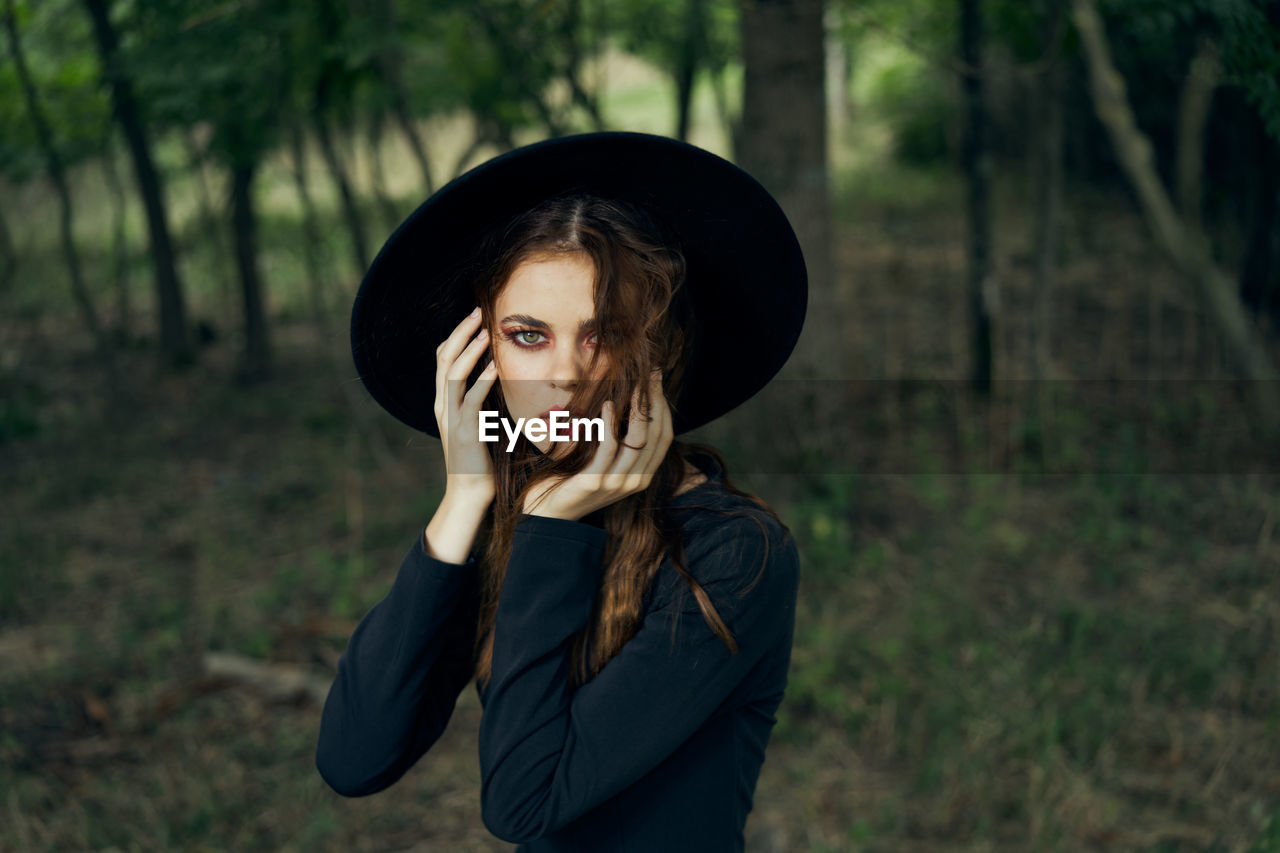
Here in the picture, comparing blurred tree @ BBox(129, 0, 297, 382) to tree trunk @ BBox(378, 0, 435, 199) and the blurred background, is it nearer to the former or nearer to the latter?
the blurred background

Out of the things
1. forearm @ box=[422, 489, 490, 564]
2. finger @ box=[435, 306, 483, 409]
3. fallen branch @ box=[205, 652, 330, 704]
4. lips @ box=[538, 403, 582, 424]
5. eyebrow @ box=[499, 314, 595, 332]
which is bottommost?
fallen branch @ box=[205, 652, 330, 704]

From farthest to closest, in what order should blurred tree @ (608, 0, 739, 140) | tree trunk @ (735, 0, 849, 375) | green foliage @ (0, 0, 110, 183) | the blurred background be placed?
green foliage @ (0, 0, 110, 183)
blurred tree @ (608, 0, 739, 140)
tree trunk @ (735, 0, 849, 375)
the blurred background

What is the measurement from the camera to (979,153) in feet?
22.7

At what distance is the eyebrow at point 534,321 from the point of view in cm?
123

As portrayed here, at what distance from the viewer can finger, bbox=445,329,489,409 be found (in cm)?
127

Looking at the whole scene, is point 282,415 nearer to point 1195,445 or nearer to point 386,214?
point 386,214

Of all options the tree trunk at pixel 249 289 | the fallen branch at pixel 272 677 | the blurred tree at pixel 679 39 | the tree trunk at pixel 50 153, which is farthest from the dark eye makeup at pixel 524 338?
the tree trunk at pixel 249 289

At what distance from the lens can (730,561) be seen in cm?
128

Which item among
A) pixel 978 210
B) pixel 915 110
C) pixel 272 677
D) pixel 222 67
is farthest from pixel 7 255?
pixel 915 110

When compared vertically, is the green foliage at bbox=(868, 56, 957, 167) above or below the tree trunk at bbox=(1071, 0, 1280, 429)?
above

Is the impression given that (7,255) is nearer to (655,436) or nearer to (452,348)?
(452,348)

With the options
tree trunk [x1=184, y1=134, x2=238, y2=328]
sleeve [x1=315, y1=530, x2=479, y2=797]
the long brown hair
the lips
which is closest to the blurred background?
the long brown hair

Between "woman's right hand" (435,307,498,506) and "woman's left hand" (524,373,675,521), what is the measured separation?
92 millimetres

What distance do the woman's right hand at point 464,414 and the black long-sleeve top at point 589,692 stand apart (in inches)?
3.7
